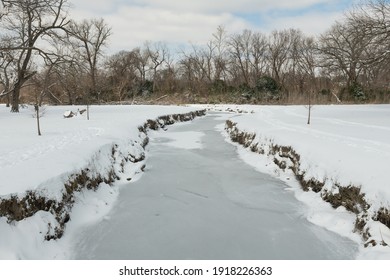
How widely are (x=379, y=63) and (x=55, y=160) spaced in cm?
1742

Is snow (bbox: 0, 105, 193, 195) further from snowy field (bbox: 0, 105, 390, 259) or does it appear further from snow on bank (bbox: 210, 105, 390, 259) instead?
snow on bank (bbox: 210, 105, 390, 259)

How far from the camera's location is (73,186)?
20.0 ft

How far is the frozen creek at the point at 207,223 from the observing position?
476cm

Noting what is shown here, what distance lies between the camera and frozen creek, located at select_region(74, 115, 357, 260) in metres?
4.76

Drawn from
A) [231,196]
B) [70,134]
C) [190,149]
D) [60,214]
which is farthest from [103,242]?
[190,149]

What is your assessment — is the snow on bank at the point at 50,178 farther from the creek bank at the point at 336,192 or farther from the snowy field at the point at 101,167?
the creek bank at the point at 336,192

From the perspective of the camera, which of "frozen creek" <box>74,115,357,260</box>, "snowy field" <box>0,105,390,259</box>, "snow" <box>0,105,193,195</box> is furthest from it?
"snow" <box>0,105,193,195</box>

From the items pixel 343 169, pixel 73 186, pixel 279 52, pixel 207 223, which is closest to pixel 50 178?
pixel 73 186

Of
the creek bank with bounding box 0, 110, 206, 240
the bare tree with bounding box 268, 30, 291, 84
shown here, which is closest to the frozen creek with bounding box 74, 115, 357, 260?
the creek bank with bounding box 0, 110, 206, 240

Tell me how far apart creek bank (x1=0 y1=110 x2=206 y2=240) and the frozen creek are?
46 cm

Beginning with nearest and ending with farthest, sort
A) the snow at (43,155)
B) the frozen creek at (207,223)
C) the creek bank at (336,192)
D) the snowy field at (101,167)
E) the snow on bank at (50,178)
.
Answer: the snow on bank at (50,178), the snowy field at (101,167), the frozen creek at (207,223), the creek bank at (336,192), the snow at (43,155)

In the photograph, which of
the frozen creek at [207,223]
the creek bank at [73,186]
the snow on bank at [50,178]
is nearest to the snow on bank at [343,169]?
the frozen creek at [207,223]

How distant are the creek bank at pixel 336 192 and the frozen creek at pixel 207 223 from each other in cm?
37
